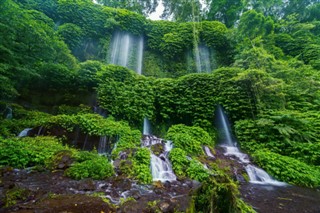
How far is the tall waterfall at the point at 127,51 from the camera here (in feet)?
58.4

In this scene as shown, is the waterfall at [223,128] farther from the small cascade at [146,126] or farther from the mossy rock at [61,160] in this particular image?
the mossy rock at [61,160]

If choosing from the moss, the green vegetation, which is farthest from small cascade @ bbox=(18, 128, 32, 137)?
the moss

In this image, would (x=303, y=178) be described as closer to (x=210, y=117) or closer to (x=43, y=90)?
(x=210, y=117)

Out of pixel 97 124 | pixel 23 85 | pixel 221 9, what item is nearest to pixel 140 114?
pixel 97 124

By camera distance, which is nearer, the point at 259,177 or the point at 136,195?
the point at 136,195

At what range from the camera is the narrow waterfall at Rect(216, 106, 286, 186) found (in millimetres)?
6711

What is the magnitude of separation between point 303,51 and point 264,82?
10464 mm

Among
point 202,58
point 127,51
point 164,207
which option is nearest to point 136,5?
point 127,51

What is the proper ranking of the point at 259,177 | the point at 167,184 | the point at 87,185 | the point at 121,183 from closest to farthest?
the point at 87,185
the point at 121,183
the point at 167,184
the point at 259,177

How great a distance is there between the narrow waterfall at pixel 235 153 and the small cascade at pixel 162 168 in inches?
123

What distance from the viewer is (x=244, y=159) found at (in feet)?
27.5

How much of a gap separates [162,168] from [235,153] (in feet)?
15.5

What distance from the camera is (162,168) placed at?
6684 millimetres

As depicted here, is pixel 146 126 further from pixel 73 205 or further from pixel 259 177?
pixel 73 205
